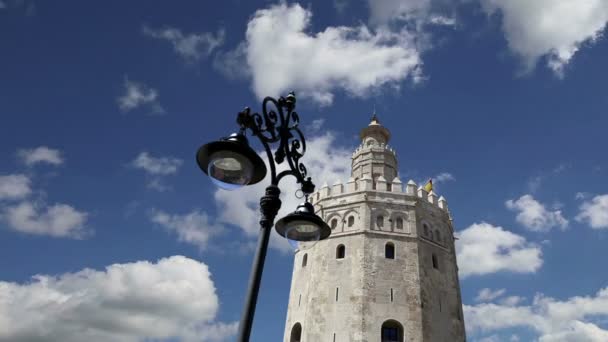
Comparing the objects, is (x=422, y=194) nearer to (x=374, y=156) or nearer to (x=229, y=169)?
(x=374, y=156)

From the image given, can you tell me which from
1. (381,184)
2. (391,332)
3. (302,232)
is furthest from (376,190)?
(302,232)

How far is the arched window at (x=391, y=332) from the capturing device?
2198 centimetres

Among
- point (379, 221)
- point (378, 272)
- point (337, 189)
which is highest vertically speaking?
point (337, 189)

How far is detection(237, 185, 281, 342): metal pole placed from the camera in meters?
4.37

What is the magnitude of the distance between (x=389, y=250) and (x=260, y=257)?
68.4 ft

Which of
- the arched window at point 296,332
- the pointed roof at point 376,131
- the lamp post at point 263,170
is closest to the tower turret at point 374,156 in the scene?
the pointed roof at point 376,131

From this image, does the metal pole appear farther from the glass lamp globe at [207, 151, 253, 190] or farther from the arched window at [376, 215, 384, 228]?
the arched window at [376, 215, 384, 228]

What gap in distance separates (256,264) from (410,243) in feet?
70.0

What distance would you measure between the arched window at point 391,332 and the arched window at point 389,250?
11.7 ft

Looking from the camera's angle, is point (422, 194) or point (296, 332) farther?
point (422, 194)

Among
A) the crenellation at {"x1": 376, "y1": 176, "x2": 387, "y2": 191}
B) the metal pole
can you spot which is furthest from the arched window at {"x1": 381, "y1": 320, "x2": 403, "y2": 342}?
the metal pole

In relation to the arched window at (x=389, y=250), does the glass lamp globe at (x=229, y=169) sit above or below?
below

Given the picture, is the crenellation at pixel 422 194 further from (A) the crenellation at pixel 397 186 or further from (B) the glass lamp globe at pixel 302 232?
(B) the glass lamp globe at pixel 302 232

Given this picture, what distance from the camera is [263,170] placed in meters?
4.80
